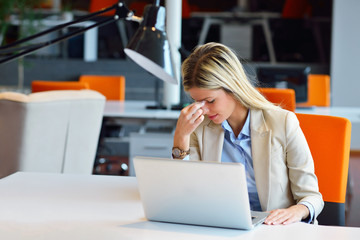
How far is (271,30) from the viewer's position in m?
8.02

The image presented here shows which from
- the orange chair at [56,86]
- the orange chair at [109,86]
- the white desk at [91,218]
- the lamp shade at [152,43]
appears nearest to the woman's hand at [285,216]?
the white desk at [91,218]

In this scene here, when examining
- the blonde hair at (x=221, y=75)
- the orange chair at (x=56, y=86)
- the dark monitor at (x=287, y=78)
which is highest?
the blonde hair at (x=221, y=75)

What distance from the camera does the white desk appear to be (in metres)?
1.40

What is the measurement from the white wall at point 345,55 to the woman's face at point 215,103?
5.68 meters

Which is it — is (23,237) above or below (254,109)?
below

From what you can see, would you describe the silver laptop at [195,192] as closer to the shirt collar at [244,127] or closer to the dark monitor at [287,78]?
the shirt collar at [244,127]

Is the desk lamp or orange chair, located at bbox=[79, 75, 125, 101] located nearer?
the desk lamp

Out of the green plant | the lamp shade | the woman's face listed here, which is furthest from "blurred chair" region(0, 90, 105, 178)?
the green plant

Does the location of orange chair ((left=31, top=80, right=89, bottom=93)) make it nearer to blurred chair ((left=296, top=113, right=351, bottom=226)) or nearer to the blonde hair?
the blonde hair

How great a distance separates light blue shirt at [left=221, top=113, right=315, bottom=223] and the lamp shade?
1.04 feet

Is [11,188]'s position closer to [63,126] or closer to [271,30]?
[63,126]

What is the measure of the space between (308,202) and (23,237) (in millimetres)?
871

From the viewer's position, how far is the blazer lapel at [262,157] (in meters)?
1.83

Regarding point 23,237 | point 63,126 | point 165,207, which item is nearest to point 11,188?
point 23,237
